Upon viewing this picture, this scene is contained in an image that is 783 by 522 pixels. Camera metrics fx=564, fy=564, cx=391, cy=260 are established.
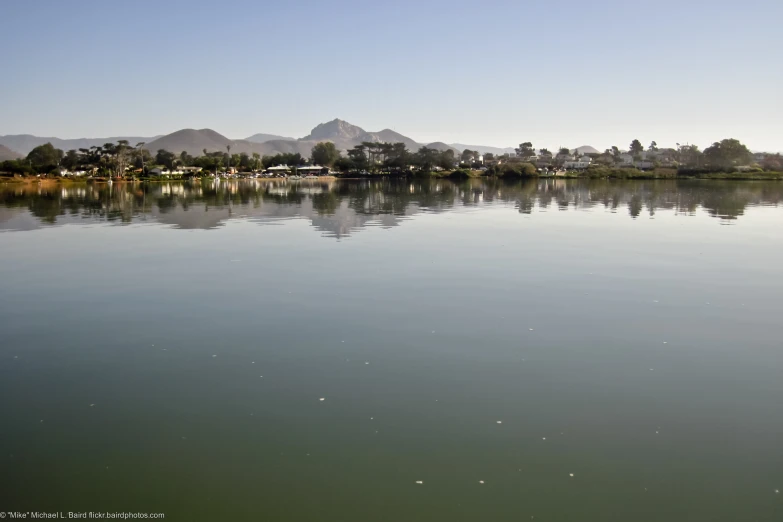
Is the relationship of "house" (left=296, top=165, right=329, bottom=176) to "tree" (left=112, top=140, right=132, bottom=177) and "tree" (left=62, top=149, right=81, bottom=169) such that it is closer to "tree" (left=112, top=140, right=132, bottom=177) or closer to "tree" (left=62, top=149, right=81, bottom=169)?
"tree" (left=112, top=140, right=132, bottom=177)

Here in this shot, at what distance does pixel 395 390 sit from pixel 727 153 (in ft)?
663

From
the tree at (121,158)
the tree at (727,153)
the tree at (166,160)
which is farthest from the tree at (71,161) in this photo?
the tree at (727,153)

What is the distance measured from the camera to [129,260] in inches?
837

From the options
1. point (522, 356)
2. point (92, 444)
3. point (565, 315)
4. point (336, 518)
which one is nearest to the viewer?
point (336, 518)

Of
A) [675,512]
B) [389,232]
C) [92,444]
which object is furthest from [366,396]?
[389,232]

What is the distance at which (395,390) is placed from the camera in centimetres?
904

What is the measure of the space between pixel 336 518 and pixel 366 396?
284 cm

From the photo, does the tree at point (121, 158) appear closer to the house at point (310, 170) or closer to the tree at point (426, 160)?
the house at point (310, 170)

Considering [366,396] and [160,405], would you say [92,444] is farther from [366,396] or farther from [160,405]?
[366,396]

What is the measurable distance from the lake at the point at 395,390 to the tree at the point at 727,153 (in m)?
185

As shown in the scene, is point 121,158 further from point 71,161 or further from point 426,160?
point 426,160

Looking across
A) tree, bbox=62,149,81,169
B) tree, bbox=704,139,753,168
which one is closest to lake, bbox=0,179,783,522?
tree, bbox=62,149,81,169

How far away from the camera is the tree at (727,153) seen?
176875 millimetres

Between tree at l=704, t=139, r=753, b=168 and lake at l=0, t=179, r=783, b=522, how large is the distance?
185 meters
